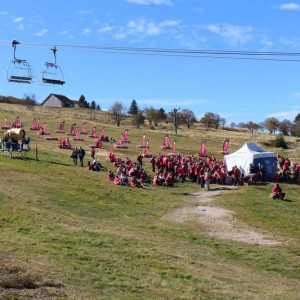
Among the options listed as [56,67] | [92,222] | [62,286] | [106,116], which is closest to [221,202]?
[92,222]

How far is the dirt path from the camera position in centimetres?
2312

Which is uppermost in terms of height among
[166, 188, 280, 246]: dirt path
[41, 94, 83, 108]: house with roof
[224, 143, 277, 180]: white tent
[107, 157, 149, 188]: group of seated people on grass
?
[41, 94, 83, 108]: house with roof

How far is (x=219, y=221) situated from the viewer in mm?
26500

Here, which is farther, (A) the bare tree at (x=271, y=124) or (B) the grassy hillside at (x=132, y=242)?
(A) the bare tree at (x=271, y=124)

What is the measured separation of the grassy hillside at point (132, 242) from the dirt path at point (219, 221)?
210mm

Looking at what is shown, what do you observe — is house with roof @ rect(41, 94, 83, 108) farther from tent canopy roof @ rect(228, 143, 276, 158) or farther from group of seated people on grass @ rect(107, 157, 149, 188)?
group of seated people on grass @ rect(107, 157, 149, 188)

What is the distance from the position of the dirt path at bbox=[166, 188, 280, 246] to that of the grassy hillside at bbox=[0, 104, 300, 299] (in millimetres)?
210

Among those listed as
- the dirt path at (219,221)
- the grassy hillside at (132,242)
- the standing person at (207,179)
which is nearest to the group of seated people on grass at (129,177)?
the grassy hillside at (132,242)

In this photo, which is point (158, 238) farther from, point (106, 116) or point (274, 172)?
point (106, 116)

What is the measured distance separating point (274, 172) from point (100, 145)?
2379 cm

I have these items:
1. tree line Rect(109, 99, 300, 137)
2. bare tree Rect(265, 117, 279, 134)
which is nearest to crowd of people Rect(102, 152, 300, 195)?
tree line Rect(109, 99, 300, 137)

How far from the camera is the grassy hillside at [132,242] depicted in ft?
42.9

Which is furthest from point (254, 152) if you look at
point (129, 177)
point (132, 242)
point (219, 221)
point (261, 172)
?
point (132, 242)

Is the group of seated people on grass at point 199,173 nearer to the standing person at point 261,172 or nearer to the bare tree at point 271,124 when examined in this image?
the standing person at point 261,172
